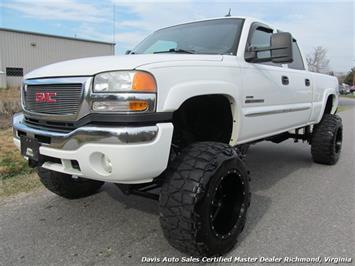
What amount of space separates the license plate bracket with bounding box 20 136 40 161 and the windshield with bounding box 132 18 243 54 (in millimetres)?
1602

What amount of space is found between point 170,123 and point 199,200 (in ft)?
1.88

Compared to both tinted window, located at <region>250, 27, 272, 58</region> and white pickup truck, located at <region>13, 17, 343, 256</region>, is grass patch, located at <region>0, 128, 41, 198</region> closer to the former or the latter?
white pickup truck, located at <region>13, 17, 343, 256</region>

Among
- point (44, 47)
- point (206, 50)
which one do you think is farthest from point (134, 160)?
point (44, 47)

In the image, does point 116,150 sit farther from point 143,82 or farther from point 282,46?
point 282,46

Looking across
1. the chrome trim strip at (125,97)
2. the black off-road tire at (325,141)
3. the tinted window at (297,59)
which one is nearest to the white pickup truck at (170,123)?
the chrome trim strip at (125,97)

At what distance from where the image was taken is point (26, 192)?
4.29 metres

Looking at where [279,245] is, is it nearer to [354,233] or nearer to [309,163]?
[354,233]

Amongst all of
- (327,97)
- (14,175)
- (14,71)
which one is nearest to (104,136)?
(14,175)

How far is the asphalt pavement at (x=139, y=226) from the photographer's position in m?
2.87

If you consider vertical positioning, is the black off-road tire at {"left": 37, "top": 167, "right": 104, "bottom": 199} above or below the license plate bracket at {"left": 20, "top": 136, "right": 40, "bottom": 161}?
below

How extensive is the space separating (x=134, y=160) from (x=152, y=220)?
1.28m

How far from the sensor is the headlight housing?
2.42 meters

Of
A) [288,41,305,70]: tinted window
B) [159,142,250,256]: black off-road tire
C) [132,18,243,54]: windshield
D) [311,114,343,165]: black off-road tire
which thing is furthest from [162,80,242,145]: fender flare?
[311,114,343,165]: black off-road tire

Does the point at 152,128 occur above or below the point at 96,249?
above
